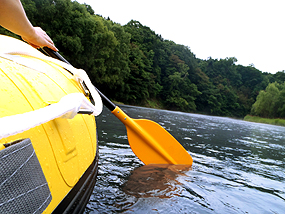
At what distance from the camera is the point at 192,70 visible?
173 ft

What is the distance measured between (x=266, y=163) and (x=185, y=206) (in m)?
3.02

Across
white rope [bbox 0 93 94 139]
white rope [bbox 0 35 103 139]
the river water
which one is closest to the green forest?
the river water

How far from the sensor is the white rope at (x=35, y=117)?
0.56 meters

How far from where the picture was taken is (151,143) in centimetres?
304

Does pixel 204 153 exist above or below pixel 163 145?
below

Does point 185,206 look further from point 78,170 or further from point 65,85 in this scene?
point 65,85

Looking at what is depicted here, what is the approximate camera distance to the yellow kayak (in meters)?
0.57

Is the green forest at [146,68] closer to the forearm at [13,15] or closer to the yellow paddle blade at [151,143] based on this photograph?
the yellow paddle blade at [151,143]

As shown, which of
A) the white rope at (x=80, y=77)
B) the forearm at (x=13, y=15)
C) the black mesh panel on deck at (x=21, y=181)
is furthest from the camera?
the white rope at (x=80, y=77)

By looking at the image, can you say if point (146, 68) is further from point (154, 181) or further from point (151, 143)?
point (154, 181)

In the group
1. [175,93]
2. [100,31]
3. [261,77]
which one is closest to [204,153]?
[100,31]

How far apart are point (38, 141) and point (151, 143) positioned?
235 centimetres

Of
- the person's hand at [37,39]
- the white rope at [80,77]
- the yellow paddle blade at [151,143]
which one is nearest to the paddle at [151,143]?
the yellow paddle blade at [151,143]

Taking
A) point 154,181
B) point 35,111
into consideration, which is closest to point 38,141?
point 35,111
